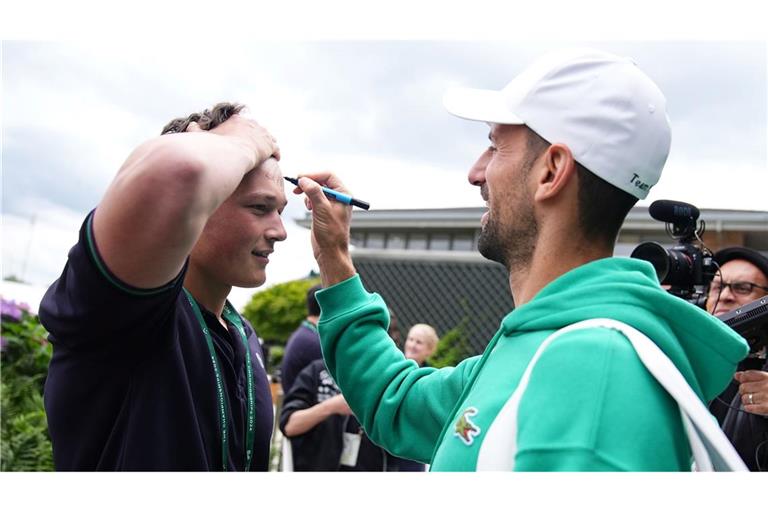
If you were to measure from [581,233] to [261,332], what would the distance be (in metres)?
43.1

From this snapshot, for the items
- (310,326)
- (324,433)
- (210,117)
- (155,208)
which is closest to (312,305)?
(310,326)

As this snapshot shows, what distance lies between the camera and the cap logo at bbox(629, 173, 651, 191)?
168cm

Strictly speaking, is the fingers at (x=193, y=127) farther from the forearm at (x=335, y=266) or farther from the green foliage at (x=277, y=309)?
the green foliage at (x=277, y=309)

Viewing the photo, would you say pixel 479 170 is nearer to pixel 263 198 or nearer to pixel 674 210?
pixel 263 198

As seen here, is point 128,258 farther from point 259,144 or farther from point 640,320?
point 640,320

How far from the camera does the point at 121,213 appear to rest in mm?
1284

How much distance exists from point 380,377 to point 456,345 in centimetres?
2138

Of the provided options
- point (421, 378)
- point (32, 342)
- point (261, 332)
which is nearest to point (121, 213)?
point (421, 378)

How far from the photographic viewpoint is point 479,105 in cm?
186

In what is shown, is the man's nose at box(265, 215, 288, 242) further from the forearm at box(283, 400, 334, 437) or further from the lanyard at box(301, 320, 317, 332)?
the lanyard at box(301, 320, 317, 332)

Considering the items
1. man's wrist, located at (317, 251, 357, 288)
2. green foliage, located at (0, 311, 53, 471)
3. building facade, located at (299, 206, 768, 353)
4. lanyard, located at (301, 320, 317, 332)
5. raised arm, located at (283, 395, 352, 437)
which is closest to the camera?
man's wrist, located at (317, 251, 357, 288)

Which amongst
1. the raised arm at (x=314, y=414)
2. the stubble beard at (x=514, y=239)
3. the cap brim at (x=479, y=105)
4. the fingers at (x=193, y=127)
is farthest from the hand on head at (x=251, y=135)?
the raised arm at (x=314, y=414)

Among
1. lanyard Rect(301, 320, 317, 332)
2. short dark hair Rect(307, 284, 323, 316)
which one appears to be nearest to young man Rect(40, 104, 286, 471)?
lanyard Rect(301, 320, 317, 332)

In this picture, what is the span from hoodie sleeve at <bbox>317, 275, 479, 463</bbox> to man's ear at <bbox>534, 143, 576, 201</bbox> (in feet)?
2.21
